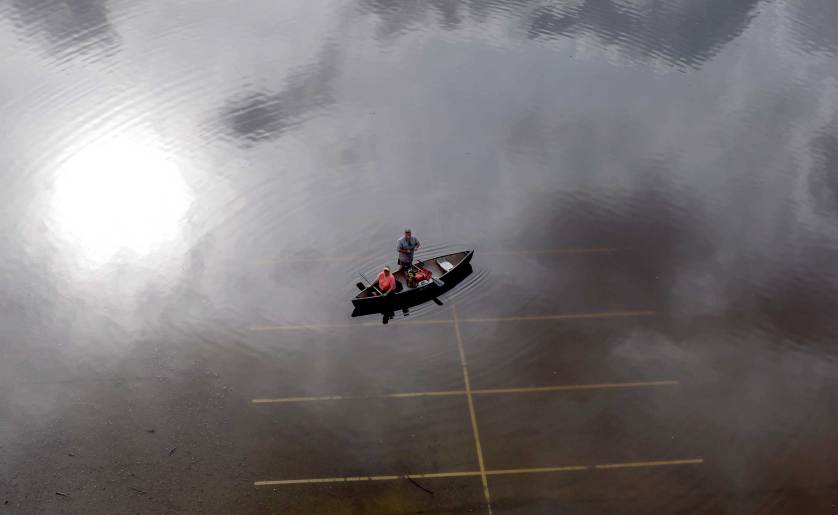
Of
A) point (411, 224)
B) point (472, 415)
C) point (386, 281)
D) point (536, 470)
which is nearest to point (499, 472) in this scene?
point (536, 470)

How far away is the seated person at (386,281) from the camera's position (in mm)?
25047

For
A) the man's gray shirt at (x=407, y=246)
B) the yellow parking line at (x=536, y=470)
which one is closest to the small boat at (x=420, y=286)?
Result: the man's gray shirt at (x=407, y=246)

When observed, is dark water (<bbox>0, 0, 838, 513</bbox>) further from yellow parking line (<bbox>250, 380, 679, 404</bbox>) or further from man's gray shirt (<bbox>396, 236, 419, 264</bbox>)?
man's gray shirt (<bbox>396, 236, 419, 264</bbox>)

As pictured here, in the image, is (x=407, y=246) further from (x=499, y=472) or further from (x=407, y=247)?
(x=499, y=472)

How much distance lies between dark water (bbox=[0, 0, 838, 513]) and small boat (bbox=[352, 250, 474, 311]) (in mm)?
1093

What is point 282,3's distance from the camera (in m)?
48.0

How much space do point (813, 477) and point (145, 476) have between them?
71.1ft

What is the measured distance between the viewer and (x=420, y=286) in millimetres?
25453

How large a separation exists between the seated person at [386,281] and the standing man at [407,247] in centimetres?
118

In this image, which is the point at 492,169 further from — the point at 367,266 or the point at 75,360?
the point at 75,360

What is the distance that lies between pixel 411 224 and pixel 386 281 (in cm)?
556

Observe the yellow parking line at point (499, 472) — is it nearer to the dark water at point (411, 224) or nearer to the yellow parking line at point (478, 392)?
the dark water at point (411, 224)

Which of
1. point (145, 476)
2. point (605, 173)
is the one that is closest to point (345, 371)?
point (145, 476)

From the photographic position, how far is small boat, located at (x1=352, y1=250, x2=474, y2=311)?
2511 cm
